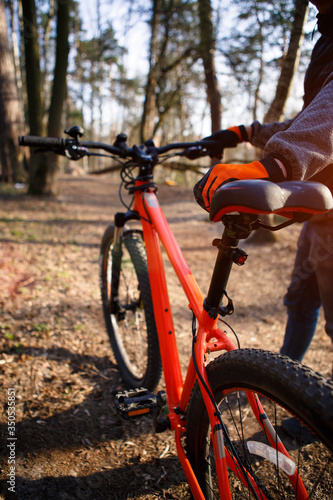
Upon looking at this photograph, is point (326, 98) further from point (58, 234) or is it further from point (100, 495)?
point (58, 234)

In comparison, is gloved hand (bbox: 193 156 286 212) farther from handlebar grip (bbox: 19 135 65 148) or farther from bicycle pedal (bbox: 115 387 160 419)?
handlebar grip (bbox: 19 135 65 148)

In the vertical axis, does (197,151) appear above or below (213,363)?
above

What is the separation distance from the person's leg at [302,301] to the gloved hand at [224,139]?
2.19 feet

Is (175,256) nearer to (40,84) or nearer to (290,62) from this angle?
(290,62)

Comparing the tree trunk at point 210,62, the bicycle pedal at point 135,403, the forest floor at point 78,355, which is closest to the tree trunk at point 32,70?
the forest floor at point 78,355

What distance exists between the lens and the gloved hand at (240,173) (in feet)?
A: 2.97

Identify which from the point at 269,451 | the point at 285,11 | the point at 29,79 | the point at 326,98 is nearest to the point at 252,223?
the point at 326,98

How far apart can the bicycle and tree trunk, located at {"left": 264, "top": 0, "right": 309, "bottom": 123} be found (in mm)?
3403

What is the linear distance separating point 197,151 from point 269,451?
170cm

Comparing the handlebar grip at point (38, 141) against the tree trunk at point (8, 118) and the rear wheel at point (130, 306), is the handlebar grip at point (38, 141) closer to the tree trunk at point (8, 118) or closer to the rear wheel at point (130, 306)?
the rear wheel at point (130, 306)

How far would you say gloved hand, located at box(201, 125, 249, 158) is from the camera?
1879 mm

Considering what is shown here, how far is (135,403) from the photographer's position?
5.36 feet

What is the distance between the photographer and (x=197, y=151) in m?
2.08

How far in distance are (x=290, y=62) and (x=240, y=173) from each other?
462 centimetres
